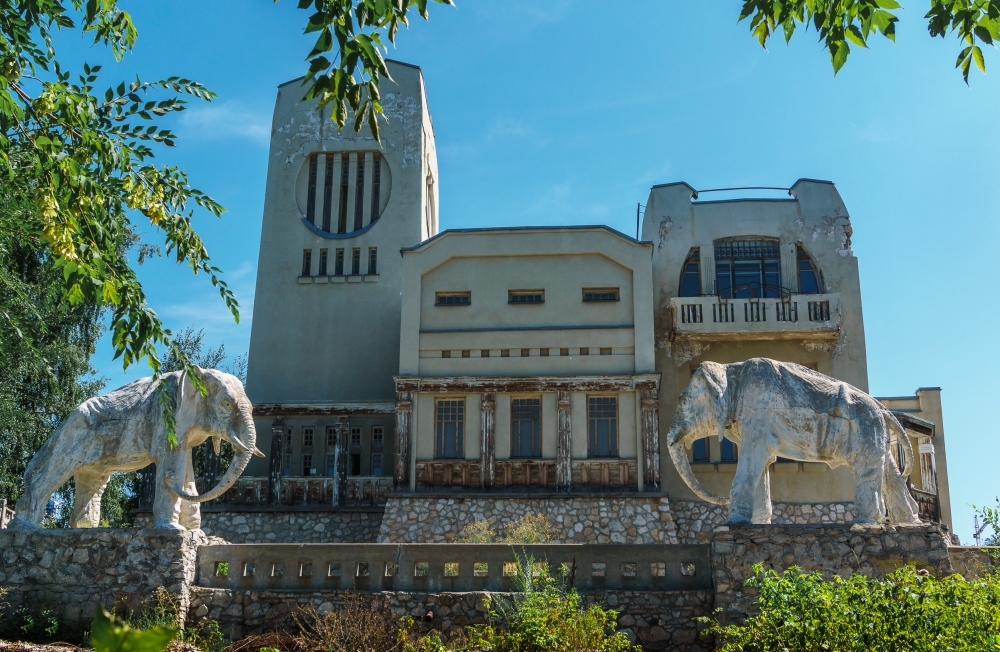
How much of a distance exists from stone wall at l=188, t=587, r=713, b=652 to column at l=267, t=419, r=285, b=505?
11.0 meters

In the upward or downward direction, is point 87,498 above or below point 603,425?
below

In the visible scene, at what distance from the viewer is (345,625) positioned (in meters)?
13.6

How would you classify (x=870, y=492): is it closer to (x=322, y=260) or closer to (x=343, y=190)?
(x=322, y=260)

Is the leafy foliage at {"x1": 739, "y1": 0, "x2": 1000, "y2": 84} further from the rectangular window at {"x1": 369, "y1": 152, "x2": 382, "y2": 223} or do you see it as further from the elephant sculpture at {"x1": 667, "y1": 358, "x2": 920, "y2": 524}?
the rectangular window at {"x1": 369, "y1": 152, "x2": 382, "y2": 223}

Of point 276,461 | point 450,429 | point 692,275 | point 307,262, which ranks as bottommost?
point 276,461

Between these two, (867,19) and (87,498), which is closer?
(867,19)

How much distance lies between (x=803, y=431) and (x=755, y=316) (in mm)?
12016

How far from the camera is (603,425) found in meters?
24.7

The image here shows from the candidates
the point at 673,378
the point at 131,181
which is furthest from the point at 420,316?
the point at 131,181

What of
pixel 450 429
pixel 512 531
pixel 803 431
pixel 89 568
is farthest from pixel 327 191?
pixel 803 431

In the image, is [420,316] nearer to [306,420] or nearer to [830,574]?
[306,420]

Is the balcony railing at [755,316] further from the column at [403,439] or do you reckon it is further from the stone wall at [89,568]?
the stone wall at [89,568]

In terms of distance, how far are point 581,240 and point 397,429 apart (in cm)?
672

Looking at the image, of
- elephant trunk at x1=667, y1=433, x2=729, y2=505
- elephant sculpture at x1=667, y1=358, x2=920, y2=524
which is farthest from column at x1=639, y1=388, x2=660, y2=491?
elephant sculpture at x1=667, y1=358, x2=920, y2=524
